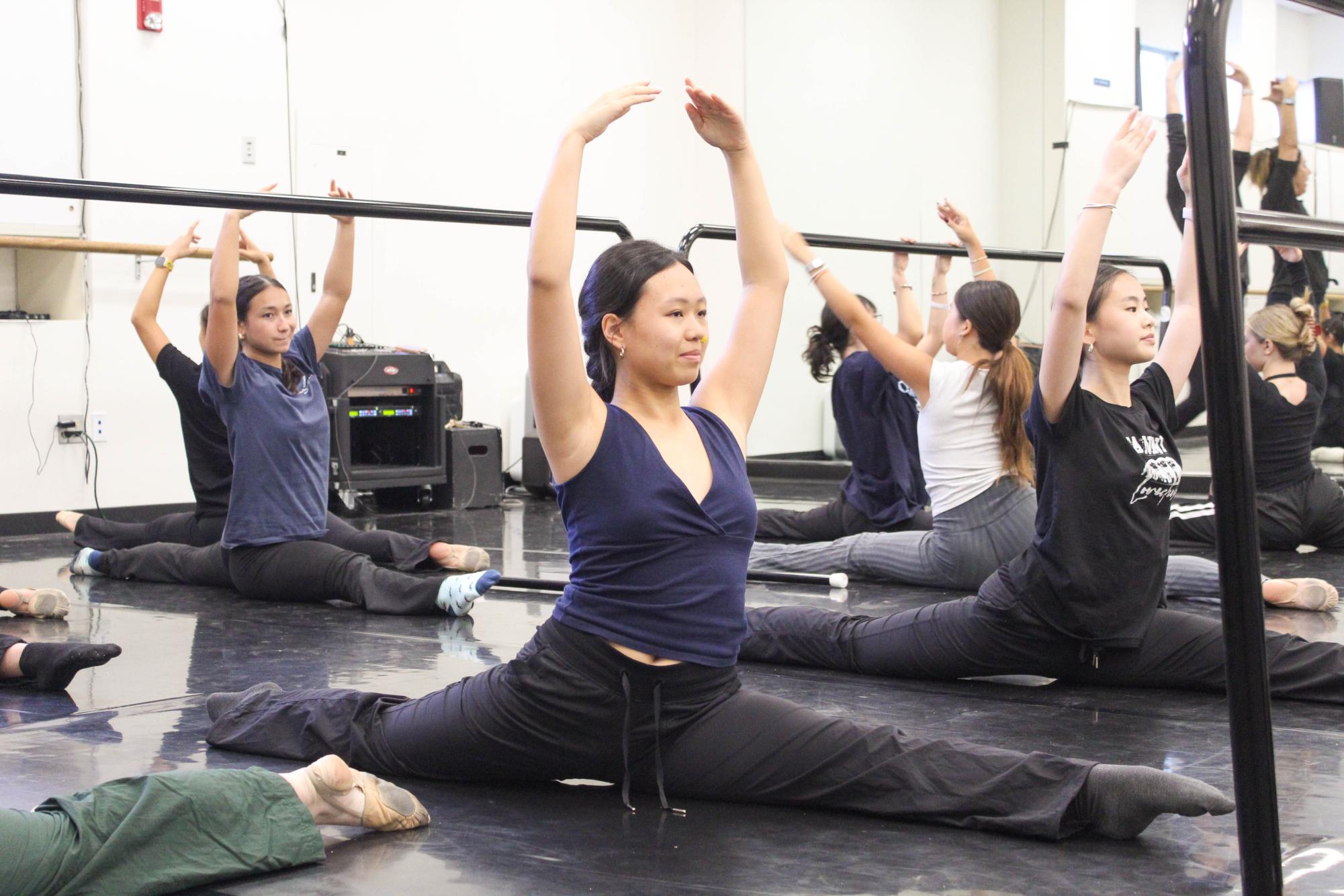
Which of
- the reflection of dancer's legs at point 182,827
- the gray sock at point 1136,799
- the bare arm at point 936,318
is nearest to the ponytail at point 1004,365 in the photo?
the bare arm at point 936,318

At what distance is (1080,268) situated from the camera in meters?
2.23

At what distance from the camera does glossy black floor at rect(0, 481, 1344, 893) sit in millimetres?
1677

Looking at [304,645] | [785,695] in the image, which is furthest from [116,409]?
[785,695]

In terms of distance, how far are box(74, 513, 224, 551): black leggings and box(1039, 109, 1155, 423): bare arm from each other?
9.60ft

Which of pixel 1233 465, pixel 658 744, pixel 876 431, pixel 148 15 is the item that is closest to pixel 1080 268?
pixel 658 744

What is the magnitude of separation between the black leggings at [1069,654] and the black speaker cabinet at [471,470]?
14.1 feet

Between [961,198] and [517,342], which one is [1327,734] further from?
[961,198]

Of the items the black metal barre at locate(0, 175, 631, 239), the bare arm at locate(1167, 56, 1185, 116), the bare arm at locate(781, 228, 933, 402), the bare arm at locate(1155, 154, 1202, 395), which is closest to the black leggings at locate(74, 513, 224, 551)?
the black metal barre at locate(0, 175, 631, 239)

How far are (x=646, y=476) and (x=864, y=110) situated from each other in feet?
23.0

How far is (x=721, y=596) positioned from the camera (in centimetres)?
190

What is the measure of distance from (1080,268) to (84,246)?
4.70 meters

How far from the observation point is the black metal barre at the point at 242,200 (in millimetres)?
2965

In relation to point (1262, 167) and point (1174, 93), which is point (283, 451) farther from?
point (1262, 167)

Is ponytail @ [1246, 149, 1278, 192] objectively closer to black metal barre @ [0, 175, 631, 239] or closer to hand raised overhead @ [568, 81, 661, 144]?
black metal barre @ [0, 175, 631, 239]
